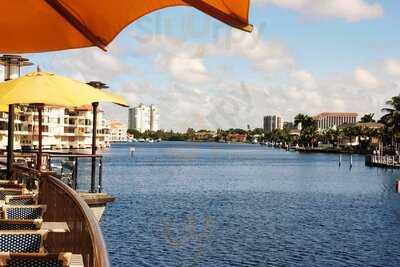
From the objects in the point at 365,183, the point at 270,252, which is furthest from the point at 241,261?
the point at 365,183

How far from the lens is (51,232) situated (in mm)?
6918

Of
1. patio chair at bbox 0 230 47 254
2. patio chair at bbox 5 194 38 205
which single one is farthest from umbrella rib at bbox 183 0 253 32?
patio chair at bbox 5 194 38 205

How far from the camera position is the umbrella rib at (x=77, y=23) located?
4.10m

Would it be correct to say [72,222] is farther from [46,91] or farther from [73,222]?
[46,91]

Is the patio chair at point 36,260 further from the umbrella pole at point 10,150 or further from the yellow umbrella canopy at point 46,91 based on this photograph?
the umbrella pole at point 10,150

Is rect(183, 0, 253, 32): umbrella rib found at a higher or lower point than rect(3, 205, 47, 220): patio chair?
higher

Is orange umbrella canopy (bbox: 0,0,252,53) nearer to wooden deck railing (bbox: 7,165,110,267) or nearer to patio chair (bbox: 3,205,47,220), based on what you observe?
wooden deck railing (bbox: 7,165,110,267)

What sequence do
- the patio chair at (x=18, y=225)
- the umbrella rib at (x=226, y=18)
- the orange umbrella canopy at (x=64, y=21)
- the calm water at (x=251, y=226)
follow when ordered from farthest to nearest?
the calm water at (x=251, y=226) → the patio chair at (x=18, y=225) → the orange umbrella canopy at (x=64, y=21) → the umbrella rib at (x=226, y=18)

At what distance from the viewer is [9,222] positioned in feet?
23.9

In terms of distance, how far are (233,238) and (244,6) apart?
90.9 feet

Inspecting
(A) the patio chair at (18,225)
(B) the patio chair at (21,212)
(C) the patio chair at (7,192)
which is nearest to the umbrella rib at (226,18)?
(A) the patio chair at (18,225)

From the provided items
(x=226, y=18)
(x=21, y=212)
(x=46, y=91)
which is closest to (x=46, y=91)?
(x=46, y=91)

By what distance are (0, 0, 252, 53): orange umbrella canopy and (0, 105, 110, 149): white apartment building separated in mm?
124286

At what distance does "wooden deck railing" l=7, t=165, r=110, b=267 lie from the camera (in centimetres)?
409
